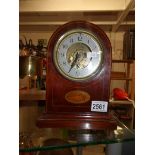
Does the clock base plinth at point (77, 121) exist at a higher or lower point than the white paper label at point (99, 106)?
lower

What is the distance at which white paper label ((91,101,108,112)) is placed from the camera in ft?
2.14

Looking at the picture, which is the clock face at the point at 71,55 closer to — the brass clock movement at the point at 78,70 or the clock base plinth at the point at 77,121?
the brass clock movement at the point at 78,70

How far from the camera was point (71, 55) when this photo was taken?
67 centimetres

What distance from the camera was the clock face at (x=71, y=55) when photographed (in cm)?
66

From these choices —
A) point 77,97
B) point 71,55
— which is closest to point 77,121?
point 77,97

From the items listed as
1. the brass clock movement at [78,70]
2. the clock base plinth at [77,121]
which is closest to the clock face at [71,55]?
the brass clock movement at [78,70]

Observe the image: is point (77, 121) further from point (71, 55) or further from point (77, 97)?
point (71, 55)

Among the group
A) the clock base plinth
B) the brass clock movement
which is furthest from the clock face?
the clock base plinth

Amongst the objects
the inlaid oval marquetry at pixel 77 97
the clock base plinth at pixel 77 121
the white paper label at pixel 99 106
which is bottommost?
the clock base plinth at pixel 77 121

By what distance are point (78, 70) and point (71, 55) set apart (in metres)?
0.05

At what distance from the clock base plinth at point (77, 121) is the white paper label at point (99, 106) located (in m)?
0.02
